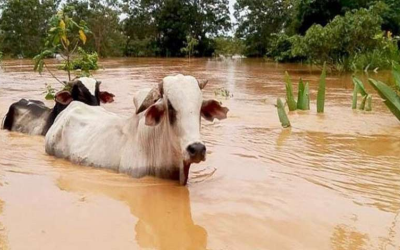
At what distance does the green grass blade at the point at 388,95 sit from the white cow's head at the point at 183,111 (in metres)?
3.42

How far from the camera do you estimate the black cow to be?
6.14m

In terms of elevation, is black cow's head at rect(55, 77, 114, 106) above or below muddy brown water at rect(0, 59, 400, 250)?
above

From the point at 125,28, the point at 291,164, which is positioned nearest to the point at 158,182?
the point at 291,164

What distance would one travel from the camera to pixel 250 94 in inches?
508

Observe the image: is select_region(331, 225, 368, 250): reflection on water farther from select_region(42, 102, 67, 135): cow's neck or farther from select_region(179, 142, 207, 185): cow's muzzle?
select_region(42, 102, 67, 135): cow's neck

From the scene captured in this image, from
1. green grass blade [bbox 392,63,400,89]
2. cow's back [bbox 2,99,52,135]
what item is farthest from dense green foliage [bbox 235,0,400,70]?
cow's back [bbox 2,99,52,135]

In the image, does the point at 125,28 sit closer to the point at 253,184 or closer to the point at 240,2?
the point at 240,2

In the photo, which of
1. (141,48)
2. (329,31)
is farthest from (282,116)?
(141,48)

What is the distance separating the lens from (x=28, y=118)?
270 inches

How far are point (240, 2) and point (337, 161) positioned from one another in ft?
143

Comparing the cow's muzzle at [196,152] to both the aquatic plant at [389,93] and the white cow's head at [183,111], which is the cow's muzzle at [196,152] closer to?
the white cow's head at [183,111]

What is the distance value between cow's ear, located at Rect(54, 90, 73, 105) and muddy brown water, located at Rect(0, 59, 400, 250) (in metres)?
0.53

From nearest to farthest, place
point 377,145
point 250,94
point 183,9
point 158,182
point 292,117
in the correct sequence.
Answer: point 158,182
point 377,145
point 292,117
point 250,94
point 183,9

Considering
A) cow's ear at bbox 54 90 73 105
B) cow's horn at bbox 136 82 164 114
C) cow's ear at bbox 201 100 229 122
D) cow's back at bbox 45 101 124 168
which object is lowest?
cow's back at bbox 45 101 124 168
